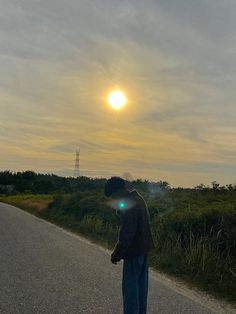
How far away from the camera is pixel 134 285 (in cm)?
609

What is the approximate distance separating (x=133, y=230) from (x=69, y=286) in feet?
11.6

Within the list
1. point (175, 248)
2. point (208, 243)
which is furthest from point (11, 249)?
point (208, 243)

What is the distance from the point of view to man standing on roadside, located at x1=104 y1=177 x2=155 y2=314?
5988mm

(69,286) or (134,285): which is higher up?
(134,285)

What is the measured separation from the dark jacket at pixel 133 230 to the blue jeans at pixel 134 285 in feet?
0.41

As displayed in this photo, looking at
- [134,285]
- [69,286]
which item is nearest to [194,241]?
[69,286]

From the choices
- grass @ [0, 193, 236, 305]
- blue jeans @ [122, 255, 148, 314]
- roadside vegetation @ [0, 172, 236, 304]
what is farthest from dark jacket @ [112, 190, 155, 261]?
grass @ [0, 193, 236, 305]

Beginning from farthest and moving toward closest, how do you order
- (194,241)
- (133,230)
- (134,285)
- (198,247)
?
1. (194,241)
2. (198,247)
3. (134,285)
4. (133,230)

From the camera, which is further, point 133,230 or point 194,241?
point 194,241

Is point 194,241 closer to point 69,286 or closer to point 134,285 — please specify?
point 69,286

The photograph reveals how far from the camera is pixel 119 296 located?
27.2 ft

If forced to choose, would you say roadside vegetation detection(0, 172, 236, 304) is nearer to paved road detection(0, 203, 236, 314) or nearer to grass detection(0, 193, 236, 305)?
grass detection(0, 193, 236, 305)

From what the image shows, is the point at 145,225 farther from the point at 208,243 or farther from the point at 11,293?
the point at 208,243

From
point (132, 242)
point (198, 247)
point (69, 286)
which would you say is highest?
point (132, 242)
